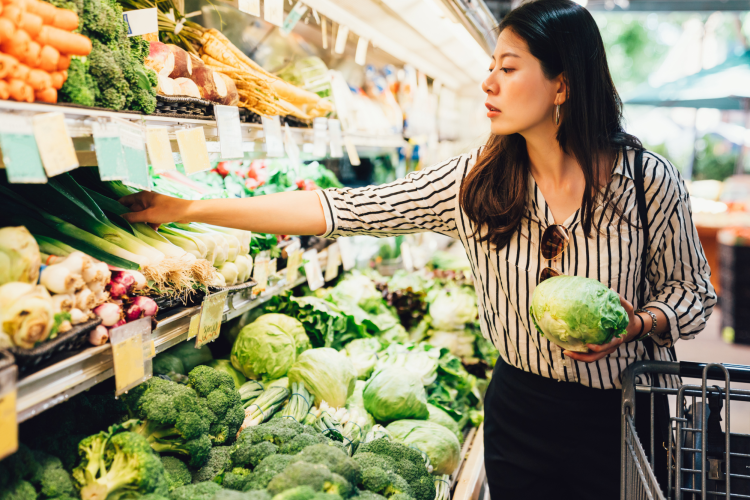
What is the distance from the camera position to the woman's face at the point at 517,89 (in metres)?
1.55

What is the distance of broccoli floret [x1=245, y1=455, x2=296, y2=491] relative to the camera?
4.34 ft

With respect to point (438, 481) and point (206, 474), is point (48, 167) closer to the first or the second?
point (206, 474)

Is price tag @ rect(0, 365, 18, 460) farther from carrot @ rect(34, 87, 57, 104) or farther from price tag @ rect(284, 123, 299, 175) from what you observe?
price tag @ rect(284, 123, 299, 175)

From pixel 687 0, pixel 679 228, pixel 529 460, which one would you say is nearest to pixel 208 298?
pixel 529 460

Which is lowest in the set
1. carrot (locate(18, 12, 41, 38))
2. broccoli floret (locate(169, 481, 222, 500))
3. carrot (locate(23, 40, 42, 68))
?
broccoli floret (locate(169, 481, 222, 500))

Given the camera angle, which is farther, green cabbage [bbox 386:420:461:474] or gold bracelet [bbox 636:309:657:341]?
green cabbage [bbox 386:420:461:474]

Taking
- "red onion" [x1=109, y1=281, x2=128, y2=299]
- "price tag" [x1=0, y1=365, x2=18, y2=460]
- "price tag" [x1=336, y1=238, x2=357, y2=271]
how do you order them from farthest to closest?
"price tag" [x1=336, y1=238, x2=357, y2=271] < "red onion" [x1=109, y1=281, x2=128, y2=299] < "price tag" [x1=0, y1=365, x2=18, y2=460]

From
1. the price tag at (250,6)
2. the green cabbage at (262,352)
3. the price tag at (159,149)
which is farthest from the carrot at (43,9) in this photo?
the green cabbage at (262,352)

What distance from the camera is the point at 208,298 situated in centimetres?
162

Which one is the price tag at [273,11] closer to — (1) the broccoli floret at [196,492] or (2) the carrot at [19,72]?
(2) the carrot at [19,72]

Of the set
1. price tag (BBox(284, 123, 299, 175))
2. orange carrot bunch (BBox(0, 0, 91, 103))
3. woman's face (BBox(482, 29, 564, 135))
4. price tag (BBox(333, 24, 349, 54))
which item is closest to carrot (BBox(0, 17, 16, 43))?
orange carrot bunch (BBox(0, 0, 91, 103))

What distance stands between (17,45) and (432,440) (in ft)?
5.99

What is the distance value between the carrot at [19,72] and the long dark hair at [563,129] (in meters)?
1.19

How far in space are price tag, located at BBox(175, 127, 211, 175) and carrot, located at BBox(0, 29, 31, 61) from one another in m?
0.50
